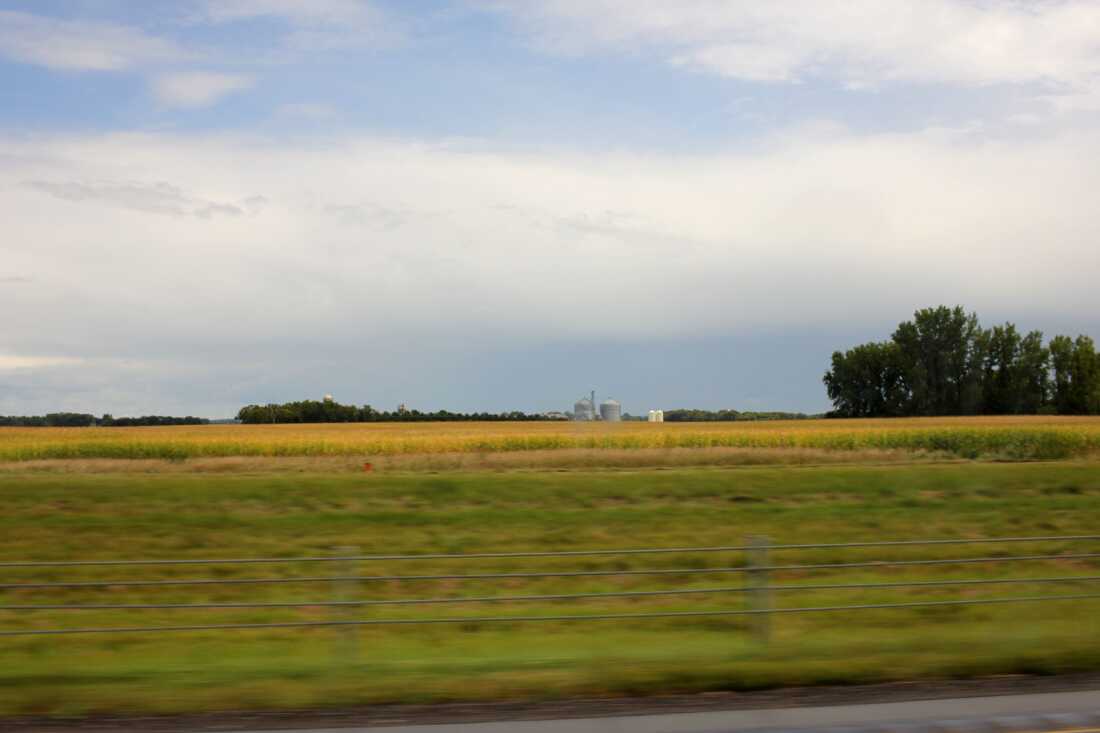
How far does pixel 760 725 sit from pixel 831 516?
13.0m

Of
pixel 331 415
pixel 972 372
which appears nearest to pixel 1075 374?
pixel 972 372

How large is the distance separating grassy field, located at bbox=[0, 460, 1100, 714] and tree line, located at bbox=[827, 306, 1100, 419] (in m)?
66.7

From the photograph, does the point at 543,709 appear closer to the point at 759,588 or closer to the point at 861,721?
the point at 861,721

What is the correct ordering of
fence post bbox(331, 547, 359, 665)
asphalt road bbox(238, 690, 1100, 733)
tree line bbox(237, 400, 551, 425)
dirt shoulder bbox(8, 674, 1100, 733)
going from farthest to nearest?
tree line bbox(237, 400, 551, 425)
fence post bbox(331, 547, 359, 665)
dirt shoulder bbox(8, 674, 1100, 733)
asphalt road bbox(238, 690, 1100, 733)

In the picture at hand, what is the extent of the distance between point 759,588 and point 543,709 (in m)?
3.15

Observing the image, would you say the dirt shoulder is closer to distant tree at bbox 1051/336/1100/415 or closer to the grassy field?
the grassy field

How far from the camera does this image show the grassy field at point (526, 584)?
28.0ft

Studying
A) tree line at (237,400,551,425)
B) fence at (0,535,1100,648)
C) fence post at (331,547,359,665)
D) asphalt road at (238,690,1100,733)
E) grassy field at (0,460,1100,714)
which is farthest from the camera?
tree line at (237,400,551,425)

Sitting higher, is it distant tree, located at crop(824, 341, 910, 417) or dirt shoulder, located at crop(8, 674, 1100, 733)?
Answer: distant tree, located at crop(824, 341, 910, 417)

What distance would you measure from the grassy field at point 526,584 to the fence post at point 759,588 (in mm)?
175

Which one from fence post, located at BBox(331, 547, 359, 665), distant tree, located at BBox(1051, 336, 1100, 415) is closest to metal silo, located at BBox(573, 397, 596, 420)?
fence post, located at BBox(331, 547, 359, 665)

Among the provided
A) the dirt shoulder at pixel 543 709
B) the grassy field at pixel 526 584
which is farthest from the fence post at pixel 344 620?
the dirt shoulder at pixel 543 709

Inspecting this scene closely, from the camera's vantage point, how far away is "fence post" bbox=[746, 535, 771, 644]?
9.77 metres

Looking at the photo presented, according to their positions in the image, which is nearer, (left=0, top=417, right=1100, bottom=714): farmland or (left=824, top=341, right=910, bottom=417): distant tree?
(left=0, top=417, right=1100, bottom=714): farmland
